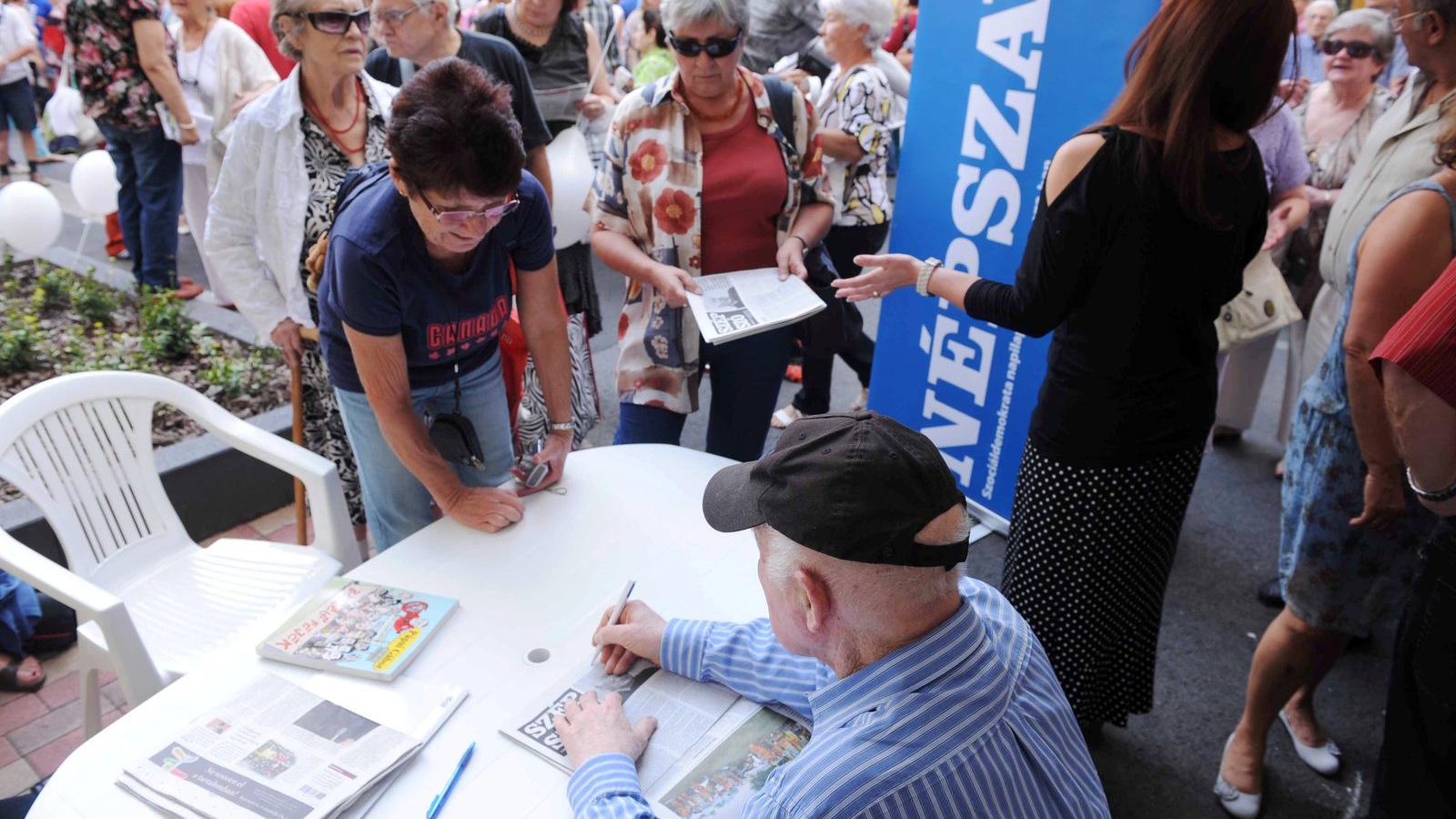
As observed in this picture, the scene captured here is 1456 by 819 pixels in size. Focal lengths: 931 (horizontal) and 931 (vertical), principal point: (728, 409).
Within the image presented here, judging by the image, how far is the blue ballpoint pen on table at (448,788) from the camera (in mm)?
1191

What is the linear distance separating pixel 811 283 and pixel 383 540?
1268mm

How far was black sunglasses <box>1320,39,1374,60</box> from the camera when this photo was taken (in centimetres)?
→ 333

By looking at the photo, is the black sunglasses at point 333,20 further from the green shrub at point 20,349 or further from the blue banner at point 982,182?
the green shrub at point 20,349

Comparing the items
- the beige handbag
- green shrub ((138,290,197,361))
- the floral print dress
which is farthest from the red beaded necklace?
the beige handbag

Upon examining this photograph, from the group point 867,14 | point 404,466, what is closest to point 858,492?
point 404,466

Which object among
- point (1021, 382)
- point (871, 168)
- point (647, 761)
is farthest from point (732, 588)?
point (871, 168)

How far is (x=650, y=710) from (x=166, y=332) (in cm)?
346

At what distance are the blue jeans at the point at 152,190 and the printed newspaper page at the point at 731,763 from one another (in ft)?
15.2

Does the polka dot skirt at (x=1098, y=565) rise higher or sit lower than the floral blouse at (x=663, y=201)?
lower

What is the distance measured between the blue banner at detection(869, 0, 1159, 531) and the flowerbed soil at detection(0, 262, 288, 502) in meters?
2.48

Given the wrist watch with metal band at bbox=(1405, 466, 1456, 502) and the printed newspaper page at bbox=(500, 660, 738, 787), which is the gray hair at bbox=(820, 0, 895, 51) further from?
the printed newspaper page at bbox=(500, 660, 738, 787)

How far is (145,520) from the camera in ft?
7.33

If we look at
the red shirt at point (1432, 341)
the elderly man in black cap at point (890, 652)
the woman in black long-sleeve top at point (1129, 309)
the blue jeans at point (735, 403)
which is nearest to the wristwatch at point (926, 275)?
the woman in black long-sleeve top at point (1129, 309)

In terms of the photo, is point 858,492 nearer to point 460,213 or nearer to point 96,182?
point 460,213
